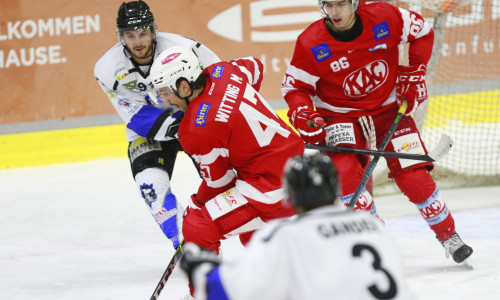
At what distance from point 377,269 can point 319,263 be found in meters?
0.13

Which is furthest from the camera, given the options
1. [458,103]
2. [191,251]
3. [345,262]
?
[458,103]

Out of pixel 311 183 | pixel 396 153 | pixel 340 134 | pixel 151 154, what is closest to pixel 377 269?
pixel 311 183

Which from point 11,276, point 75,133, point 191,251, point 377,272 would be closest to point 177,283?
point 11,276

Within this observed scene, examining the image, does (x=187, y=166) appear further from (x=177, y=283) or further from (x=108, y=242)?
(x=177, y=283)

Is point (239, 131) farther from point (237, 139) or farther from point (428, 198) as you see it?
point (428, 198)

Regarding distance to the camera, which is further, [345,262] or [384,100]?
[384,100]

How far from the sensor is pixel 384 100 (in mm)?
3580

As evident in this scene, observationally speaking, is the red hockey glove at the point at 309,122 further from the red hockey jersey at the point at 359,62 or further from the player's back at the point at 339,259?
the player's back at the point at 339,259

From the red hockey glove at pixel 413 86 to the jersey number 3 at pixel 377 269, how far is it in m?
1.88

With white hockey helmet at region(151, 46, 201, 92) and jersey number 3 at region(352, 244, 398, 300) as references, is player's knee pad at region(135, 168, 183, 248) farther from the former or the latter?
jersey number 3 at region(352, 244, 398, 300)

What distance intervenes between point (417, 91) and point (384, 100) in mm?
141

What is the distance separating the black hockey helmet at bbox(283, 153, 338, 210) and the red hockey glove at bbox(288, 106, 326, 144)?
161cm

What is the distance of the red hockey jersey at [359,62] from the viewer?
3445 mm

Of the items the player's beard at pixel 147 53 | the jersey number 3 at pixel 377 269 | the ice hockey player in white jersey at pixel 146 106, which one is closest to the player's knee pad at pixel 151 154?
the ice hockey player in white jersey at pixel 146 106
